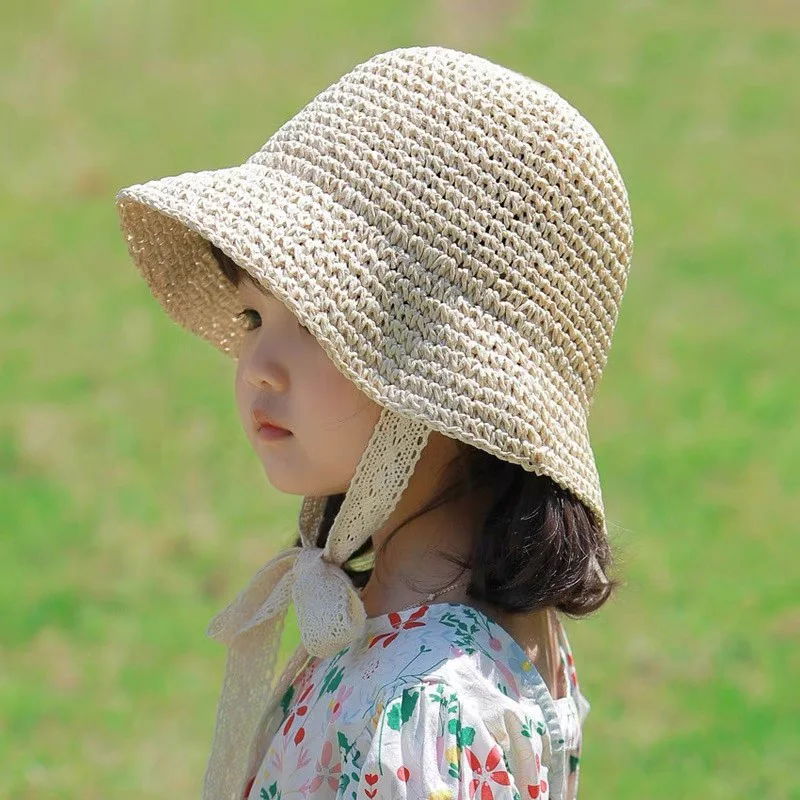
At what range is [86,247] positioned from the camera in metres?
6.44

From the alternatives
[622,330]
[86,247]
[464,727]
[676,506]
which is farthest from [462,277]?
[86,247]

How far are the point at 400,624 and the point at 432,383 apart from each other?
30 cm

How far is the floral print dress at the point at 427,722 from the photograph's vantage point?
144 centimetres

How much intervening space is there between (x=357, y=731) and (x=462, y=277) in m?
0.55

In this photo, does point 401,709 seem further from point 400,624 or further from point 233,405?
point 233,405

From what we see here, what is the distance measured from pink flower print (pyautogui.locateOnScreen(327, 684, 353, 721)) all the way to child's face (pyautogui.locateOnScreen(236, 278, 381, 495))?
0.86 ft

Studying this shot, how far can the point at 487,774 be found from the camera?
1463 millimetres

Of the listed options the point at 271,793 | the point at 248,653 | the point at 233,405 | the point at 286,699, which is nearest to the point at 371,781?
the point at 271,793

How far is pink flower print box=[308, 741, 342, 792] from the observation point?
1568 mm

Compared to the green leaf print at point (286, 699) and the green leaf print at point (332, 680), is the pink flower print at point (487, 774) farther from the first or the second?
the green leaf print at point (286, 699)

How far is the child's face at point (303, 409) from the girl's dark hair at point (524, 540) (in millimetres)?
150

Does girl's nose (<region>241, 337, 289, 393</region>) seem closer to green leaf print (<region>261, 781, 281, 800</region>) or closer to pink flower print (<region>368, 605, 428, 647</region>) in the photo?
pink flower print (<region>368, 605, 428, 647</region>)

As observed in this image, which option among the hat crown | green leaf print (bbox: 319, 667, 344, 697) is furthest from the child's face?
green leaf print (bbox: 319, 667, 344, 697)

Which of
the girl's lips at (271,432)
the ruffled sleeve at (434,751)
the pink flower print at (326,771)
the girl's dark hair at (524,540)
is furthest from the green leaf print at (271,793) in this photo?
the girl's lips at (271,432)
